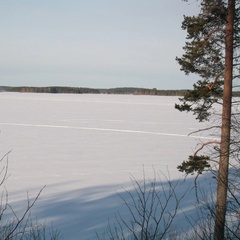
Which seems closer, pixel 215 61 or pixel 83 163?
pixel 215 61

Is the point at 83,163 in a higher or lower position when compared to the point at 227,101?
lower

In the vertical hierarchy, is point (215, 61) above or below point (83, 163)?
above

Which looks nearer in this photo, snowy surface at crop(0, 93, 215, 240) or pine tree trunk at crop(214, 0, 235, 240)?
pine tree trunk at crop(214, 0, 235, 240)

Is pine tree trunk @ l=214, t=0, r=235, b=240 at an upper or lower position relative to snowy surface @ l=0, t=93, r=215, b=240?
upper

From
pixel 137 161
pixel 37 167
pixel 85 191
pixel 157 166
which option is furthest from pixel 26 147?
pixel 85 191

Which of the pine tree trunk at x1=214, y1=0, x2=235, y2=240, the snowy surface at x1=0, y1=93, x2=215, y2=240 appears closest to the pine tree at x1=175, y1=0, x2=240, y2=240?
the pine tree trunk at x1=214, y1=0, x2=235, y2=240

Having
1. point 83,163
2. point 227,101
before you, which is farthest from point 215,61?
point 83,163

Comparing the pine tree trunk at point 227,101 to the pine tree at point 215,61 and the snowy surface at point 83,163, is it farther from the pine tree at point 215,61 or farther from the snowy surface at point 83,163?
the snowy surface at point 83,163

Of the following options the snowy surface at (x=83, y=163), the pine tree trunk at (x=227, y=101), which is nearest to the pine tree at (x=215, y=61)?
the pine tree trunk at (x=227, y=101)

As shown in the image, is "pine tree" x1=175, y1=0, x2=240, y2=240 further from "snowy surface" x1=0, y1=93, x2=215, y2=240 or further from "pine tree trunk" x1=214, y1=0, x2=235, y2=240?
"snowy surface" x1=0, y1=93, x2=215, y2=240

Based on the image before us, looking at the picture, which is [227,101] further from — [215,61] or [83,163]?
[83,163]

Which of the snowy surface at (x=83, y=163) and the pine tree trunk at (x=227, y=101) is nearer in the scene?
the pine tree trunk at (x=227, y=101)

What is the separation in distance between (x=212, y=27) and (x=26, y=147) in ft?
39.4

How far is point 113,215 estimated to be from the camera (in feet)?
28.1
